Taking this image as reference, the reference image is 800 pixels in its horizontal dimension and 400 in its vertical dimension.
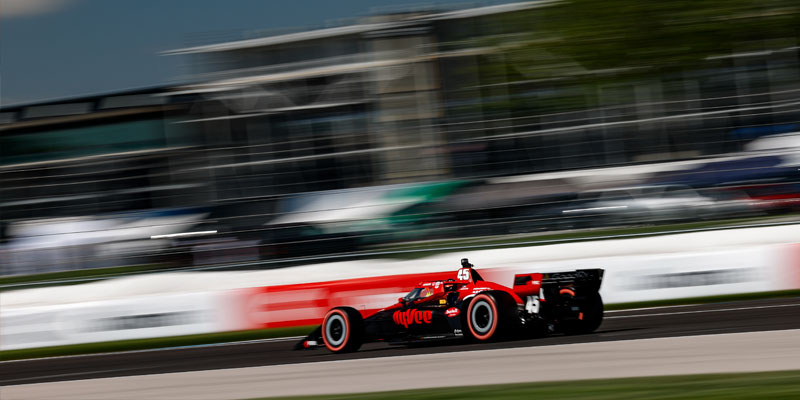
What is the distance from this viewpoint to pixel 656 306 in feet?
35.2

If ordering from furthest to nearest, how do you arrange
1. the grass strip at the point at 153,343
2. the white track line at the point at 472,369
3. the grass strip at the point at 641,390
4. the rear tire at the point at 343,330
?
the grass strip at the point at 153,343, the rear tire at the point at 343,330, the white track line at the point at 472,369, the grass strip at the point at 641,390

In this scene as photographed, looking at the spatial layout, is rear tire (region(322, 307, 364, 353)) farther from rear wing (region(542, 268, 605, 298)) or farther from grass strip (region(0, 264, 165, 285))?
grass strip (region(0, 264, 165, 285))

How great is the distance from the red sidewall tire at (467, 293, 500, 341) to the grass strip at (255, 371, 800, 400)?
5.46 feet

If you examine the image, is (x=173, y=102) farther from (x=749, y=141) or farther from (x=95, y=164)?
(x=749, y=141)

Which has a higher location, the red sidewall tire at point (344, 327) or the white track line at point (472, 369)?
the red sidewall tire at point (344, 327)

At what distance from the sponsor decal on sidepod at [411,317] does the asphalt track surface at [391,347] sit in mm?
277

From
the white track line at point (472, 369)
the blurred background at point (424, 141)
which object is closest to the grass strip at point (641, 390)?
the white track line at point (472, 369)

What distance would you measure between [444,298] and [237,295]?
15.8 ft

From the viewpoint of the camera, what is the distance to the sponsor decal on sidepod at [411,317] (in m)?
7.92

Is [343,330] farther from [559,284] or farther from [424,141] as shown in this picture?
[424,141]

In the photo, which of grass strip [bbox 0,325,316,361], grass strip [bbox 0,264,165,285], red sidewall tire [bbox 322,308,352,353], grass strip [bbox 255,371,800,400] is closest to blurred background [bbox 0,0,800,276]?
grass strip [bbox 0,264,165,285]

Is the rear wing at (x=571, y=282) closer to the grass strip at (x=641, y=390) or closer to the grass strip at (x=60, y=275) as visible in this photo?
the grass strip at (x=641, y=390)

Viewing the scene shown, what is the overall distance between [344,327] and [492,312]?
1478 mm

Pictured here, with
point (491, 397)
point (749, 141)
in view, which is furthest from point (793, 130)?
point (491, 397)
